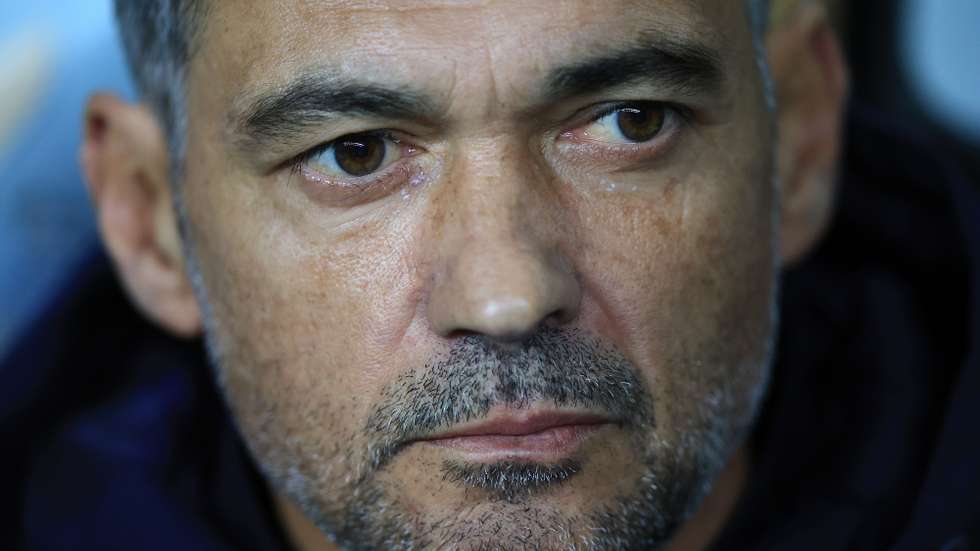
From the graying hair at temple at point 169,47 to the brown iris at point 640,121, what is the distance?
26 centimetres

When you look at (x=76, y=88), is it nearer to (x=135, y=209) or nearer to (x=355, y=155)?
(x=135, y=209)

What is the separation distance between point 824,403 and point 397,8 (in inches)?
47.0

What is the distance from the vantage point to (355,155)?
180 centimetres

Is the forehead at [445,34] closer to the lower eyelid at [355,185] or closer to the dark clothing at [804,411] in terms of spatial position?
the lower eyelid at [355,185]

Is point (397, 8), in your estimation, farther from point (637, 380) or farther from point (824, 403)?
point (824, 403)

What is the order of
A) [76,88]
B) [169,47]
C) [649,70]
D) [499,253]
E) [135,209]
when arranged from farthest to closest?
[76,88] → [135,209] → [169,47] → [649,70] → [499,253]

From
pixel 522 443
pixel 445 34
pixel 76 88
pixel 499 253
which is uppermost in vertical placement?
pixel 445 34

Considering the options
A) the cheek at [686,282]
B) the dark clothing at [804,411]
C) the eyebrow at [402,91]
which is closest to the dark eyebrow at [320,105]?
the eyebrow at [402,91]

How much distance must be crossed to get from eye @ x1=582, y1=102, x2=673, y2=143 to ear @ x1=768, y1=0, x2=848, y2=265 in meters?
0.51

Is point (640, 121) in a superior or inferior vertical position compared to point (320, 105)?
inferior

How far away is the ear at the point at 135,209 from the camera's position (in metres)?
2.22

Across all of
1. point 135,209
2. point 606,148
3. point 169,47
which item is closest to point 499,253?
point 606,148

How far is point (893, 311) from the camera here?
Answer: 2316 mm

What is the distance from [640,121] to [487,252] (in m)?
Answer: 0.37
